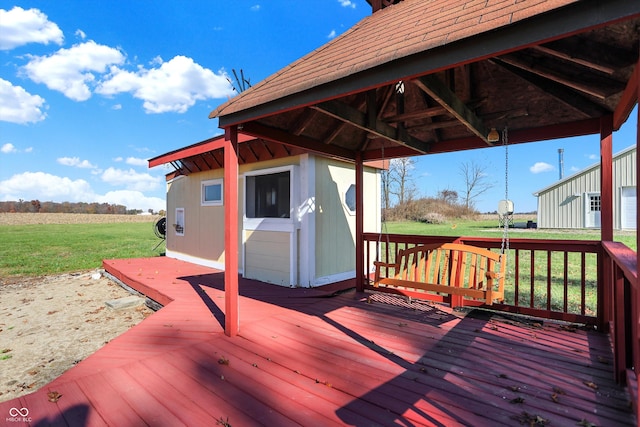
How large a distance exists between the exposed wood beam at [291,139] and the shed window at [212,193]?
11.6ft

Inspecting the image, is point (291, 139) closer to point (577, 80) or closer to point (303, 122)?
point (303, 122)

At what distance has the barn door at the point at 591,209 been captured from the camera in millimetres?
18136

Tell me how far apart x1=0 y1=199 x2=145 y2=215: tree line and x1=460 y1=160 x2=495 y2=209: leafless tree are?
3996cm

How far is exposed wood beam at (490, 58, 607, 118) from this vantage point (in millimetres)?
2938

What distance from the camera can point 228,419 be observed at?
6.01 feet

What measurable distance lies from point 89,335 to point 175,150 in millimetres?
4526

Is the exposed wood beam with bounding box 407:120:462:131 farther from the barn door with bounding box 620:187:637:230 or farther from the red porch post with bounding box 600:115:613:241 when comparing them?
the barn door with bounding box 620:187:637:230

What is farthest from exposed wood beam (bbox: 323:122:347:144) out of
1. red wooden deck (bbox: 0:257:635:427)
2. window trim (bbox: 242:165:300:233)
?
red wooden deck (bbox: 0:257:635:427)

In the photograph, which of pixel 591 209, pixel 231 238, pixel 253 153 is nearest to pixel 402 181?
pixel 591 209

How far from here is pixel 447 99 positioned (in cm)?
263

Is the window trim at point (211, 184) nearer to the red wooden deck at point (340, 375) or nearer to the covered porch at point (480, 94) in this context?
the covered porch at point (480, 94)

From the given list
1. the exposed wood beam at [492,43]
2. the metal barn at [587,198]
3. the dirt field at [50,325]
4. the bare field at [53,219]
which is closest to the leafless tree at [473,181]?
the metal barn at [587,198]

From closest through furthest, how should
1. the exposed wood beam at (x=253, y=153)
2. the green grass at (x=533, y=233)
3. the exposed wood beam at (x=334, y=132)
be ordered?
the exposed wood beam at (x=334, y=132) < the exposed wood beam at (x=253, y=153) < the green grass at (x=533, y=233)

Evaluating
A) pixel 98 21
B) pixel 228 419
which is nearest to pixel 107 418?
pixel 228 419
